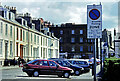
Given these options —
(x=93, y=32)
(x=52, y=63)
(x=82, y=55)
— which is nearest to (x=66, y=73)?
(x=52, y=63)

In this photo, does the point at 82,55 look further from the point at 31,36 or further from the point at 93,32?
the point at 93,32

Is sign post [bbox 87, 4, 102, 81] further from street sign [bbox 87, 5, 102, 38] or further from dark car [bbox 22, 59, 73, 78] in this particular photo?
dark car [bbox 22, 59, 73, 78]

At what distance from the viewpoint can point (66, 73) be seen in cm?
2228

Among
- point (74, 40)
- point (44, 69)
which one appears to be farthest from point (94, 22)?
point (74, 40)

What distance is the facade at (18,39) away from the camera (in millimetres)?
44594

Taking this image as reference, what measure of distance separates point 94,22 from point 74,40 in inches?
3322

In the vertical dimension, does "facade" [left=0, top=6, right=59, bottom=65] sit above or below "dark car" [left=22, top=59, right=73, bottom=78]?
above

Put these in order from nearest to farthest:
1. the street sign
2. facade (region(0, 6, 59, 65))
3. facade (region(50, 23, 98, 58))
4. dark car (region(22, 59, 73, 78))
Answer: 1. the street sign
2. dark car (region(22, 59, 73, 78))
3. facade (region(0, 6, 59, 65))
4. facade (region(50, 23, 98, 58))

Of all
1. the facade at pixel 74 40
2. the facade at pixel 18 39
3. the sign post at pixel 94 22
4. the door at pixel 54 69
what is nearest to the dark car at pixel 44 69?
the door at pixel 54 69

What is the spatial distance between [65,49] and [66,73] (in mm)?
73298

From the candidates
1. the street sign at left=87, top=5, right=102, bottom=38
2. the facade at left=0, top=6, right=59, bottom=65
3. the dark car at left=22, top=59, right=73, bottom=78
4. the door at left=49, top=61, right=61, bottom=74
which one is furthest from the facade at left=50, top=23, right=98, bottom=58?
the street sign at left=87, top=5, right=102, bottom=38

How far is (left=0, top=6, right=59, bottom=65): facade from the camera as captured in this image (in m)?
44.6

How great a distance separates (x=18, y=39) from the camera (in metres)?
51.2

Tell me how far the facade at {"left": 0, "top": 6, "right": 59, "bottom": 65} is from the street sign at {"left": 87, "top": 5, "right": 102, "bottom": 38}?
111ft
